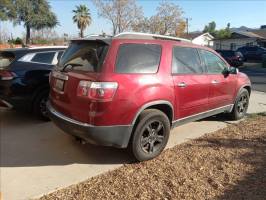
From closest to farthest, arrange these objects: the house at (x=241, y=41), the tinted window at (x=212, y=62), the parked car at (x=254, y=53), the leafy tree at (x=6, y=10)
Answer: the tinted window at (x=212, y=62) < the parked car at (x=254, y=53) < the leafy tree at (x=6, y=10) < the house at (x=241, y=41)

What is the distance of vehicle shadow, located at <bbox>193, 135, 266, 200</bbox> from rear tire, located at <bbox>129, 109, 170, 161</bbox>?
94 cm

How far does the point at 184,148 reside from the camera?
5293mm

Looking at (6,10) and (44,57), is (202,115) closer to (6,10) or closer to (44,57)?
(44,57)

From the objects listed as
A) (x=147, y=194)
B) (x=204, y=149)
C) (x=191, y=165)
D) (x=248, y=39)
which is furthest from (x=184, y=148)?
(x=248, y=39)

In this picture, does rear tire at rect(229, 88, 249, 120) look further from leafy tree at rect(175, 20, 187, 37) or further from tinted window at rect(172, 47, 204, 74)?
leafy tree at rect(175, 20, 187, 37)

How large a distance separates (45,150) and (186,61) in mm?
2728

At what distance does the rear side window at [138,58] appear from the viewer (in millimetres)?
4312

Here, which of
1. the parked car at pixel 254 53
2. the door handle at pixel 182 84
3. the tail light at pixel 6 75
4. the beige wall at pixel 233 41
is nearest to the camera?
the door handle at pixel 182 84

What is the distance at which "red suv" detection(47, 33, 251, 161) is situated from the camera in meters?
4.14

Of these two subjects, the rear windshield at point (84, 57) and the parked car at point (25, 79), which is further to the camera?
the parked car at point (25, 79)

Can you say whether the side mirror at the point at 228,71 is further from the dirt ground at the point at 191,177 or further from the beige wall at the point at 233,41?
the beige wall at the point at 233,41

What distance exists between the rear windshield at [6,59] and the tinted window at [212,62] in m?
3.77

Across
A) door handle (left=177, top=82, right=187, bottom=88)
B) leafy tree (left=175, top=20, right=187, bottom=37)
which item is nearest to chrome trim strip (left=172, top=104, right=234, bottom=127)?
door handle (left=177, top=82, right=187, bottom=88)

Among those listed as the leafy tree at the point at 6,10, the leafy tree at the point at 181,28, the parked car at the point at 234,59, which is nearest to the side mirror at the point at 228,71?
the parked car at the point at 234,59
